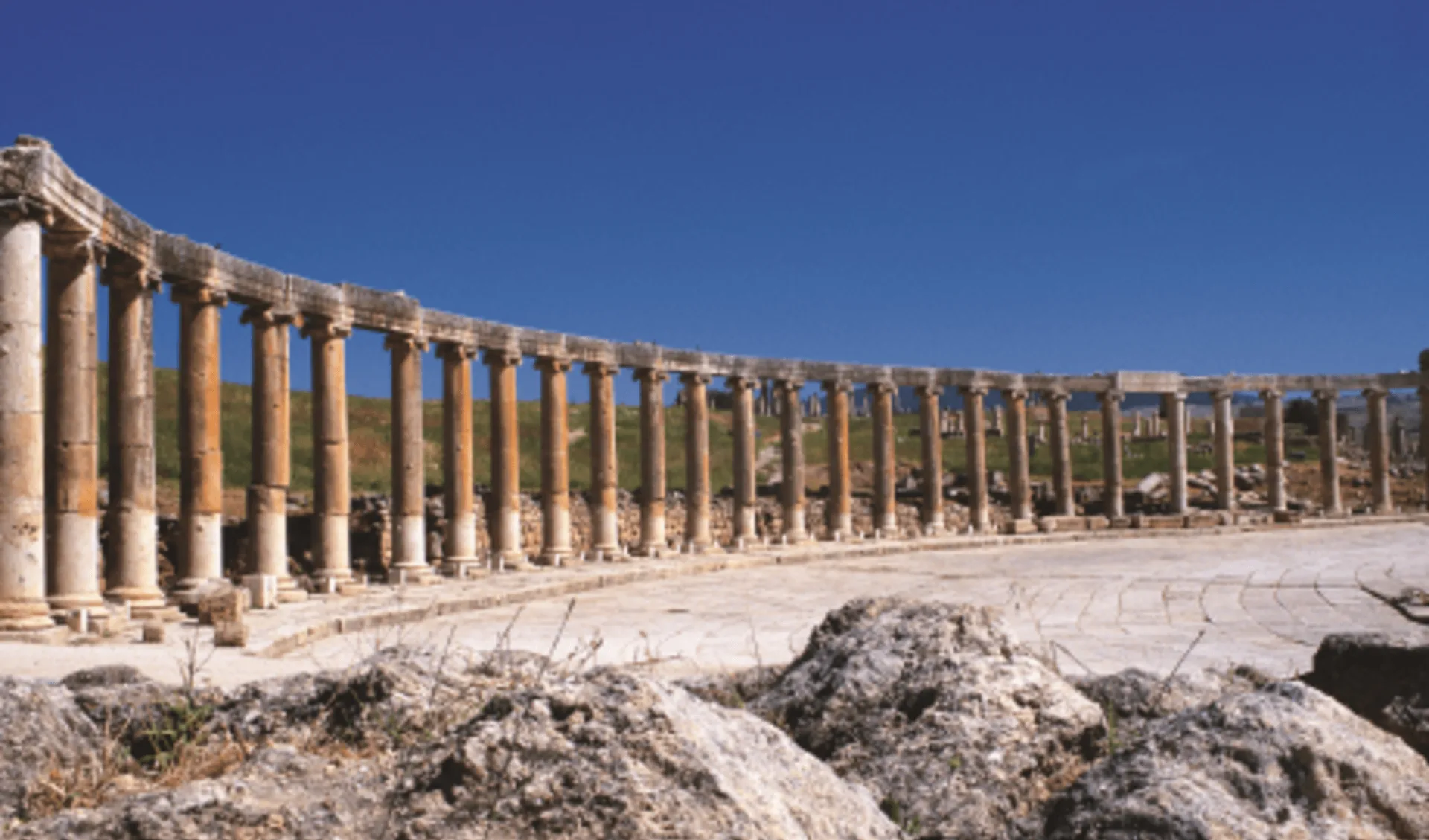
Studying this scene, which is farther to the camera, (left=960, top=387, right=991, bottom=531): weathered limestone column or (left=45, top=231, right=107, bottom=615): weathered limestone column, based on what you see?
(left=960, top=387, right=991, bottom=531): weathered limestone column

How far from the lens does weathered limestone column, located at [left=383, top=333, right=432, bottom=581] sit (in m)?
26.4

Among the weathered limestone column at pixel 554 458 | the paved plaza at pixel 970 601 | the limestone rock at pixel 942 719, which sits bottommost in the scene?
the paved plaza at pixel 970 601

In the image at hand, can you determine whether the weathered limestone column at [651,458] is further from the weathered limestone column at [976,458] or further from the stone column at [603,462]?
the weathered limestone column at [976,458]

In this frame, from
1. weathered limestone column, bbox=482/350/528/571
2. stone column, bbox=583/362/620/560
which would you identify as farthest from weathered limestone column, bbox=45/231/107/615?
stone column, bbox=583/362/620/560

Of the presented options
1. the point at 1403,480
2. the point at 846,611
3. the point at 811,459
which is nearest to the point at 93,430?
the point at 846,611

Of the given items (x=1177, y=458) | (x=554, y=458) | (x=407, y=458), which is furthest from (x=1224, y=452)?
(x=407, y=458)

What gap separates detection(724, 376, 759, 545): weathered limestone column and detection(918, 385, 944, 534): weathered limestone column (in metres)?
6.99

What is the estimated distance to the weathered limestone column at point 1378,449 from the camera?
47594 millimetres

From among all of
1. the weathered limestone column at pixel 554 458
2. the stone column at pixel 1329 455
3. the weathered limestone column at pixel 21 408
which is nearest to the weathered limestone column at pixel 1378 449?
the stone column at pixel 1329 455

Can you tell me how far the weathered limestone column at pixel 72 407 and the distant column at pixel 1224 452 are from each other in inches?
1553

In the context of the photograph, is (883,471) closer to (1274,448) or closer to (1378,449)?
(1274,448)

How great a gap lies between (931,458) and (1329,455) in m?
16.9

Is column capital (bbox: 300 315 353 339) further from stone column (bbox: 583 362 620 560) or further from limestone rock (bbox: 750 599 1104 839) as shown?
limestone rock (bbox: 750 599 1104 839)

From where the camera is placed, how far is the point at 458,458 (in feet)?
94.7
